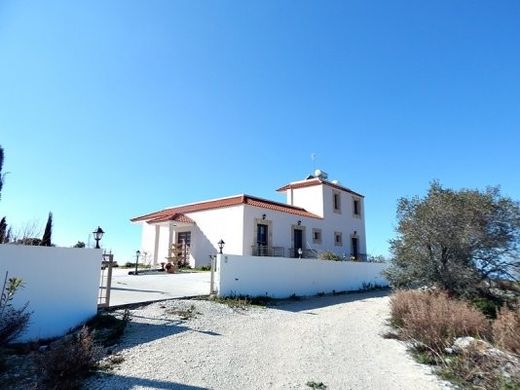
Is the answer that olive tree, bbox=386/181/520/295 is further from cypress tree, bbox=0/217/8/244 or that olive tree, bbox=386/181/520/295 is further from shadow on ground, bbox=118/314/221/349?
cypress tree, bbox=0/217/8/244

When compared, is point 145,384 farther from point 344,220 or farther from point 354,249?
point 354,249

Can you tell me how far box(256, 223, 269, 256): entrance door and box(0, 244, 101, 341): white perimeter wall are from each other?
526 inches

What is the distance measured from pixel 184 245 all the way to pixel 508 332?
19831 mm

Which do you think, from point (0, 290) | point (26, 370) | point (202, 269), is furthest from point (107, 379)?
point (202, 269)

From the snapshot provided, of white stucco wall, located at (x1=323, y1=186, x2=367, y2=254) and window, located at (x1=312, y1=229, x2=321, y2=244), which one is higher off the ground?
white stucco wall, located at (x1=323, y1=186, x2=367, y2=254)

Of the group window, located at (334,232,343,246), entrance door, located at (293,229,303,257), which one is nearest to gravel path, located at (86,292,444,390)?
entrance door, located at (293,229,303,257)

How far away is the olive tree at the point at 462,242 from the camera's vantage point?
41.5 feet

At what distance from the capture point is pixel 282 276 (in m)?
14.4

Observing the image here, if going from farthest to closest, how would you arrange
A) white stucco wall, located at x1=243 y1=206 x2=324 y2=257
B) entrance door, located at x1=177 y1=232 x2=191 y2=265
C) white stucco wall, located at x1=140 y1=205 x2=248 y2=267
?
entrance door, located at x1=177 y1=232 x2=191 y2=265, white stucco wall, located at x1=140 y1=205 x2=248 y2=267, white stucco wall, located at x1=243 y1=206 x2=324 y2=257

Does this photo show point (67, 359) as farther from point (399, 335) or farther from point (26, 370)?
point (399, 335)

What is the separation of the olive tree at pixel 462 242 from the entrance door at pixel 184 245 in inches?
536

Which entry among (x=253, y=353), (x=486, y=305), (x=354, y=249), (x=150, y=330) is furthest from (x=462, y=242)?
(x=354, y=249)

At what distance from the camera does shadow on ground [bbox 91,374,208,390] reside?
475cm

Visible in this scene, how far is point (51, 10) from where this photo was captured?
25.1 feet
